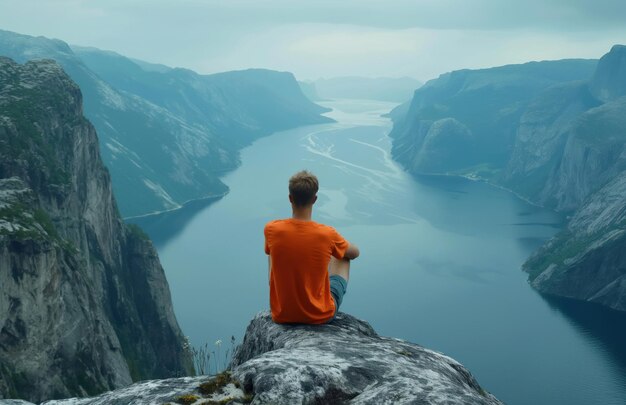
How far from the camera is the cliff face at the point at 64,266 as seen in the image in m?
49.5

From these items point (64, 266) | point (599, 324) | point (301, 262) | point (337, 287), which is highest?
point (301, 262)

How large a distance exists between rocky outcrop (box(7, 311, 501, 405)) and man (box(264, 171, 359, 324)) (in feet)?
3.47

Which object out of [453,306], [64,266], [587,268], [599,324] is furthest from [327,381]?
[587,268]

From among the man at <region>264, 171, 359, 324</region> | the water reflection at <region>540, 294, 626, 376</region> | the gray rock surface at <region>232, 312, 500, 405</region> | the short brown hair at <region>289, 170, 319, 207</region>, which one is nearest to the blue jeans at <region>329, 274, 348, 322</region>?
the man at <region>264, 171, 359, 324</region>

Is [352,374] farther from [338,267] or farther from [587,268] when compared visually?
[587,268]

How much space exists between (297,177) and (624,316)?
151519mm

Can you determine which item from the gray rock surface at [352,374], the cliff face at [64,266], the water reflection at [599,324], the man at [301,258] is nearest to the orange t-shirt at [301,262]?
the man at [301,258]

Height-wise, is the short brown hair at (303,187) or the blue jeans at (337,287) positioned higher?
the short brown hair at (303,187)

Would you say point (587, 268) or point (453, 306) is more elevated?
point (453, 306)

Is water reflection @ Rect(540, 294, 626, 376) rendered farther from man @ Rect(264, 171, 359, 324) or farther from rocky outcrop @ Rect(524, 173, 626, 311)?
man @ Rect(264, 171, 359, 324)

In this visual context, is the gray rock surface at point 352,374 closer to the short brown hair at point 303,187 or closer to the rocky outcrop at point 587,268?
the short brown hair at point 303,187

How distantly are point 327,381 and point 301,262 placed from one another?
3336 mm

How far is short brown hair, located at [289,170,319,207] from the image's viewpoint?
12.0m

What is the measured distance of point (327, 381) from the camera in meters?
9.58
